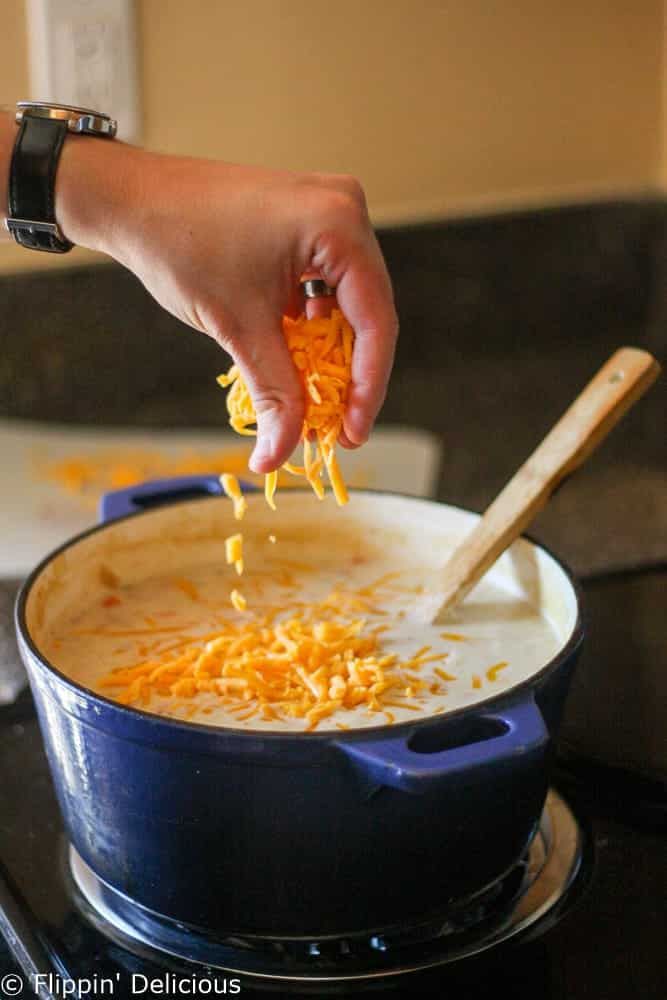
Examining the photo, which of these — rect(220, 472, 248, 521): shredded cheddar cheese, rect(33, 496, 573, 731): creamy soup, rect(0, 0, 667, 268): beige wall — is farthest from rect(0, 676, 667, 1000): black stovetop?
rect(0, 0, 667, 268): beige wall

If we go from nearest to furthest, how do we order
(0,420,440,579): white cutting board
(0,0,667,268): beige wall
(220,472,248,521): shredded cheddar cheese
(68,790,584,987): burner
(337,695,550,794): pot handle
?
1. (337,695,550,794): pot handle
2. (68,790,584,987): burner
3. (220,472,248,521): shredded cheddar cheese
4. (0,420,440,579): white cutting board
5. (0,0,667,268): beige wall

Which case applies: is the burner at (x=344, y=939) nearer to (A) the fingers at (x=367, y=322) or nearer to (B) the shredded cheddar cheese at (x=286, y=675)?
(B) the shredded cheddar cheese at (x=286, y=675)

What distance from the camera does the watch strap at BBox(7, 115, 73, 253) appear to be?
2.43 ft

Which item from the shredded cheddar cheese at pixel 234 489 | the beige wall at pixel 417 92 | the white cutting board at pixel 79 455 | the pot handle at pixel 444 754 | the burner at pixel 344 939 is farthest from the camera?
the beige wall at pixel 417 92

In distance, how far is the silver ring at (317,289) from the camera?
74 cm

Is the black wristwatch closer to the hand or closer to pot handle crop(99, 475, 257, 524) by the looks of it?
the hand

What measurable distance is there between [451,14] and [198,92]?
34 cm

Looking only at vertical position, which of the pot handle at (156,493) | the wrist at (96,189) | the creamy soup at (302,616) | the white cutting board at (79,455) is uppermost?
the wrist at (96,189)

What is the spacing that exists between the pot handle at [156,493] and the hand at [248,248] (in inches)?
9.3

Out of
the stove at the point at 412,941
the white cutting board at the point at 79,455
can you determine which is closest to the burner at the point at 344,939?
the stove at the point at 412,941

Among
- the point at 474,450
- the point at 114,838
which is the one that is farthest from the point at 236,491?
the point at 474,450

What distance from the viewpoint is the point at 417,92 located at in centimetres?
156

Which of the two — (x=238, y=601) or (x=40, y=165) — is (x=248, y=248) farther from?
(x=238, y=601)

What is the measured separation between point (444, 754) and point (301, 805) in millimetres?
79
